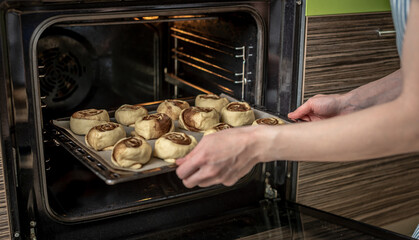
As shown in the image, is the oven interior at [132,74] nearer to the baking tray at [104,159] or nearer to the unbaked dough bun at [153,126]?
the baking tray at [104,159]

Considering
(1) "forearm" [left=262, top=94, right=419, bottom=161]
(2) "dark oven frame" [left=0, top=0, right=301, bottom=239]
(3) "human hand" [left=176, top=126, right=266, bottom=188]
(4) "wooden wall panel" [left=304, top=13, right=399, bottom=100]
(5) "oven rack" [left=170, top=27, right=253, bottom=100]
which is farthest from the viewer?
A: (5) "oven rack" [left=170, top=27, right=253, bottom=100]

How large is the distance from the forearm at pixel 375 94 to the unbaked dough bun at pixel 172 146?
378 mm

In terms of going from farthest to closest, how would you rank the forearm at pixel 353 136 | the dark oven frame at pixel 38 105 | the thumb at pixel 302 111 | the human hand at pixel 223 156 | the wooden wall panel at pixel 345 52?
the wooden wall panel at pixel 345 52
the thumb at pixel 302 111
the dark oven frame at pixel 38 105
the human hand at pixel 223 156
the forearm at pixel 353 136

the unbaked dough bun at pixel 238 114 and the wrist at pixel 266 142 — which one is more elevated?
the wrist at pixel 266 142

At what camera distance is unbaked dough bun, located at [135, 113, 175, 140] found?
131 cm

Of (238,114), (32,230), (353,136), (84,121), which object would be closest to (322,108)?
(238,114)

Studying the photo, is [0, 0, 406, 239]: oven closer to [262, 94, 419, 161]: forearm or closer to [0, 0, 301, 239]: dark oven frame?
[0, 0, 301, 239]: dark oven frame

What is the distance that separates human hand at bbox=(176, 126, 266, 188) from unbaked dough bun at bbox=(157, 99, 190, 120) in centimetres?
48

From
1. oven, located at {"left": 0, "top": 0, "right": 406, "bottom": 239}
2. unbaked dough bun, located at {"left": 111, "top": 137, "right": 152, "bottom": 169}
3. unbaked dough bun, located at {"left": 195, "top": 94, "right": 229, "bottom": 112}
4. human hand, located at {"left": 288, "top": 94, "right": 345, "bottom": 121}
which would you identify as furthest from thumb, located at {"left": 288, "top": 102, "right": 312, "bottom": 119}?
unbaked dough bun, located at {"left": 111, "top": 137, "right": 152, "bottom": 169}

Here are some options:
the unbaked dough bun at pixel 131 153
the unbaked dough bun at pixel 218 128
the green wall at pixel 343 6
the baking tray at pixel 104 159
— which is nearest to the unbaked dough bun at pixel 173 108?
the baking tray at pixel 104 159

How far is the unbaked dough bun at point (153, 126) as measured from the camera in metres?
1.31

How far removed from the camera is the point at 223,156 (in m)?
0.95

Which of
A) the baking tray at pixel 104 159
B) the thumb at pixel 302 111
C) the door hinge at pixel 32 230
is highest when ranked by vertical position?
the thumb at pixel 302 111

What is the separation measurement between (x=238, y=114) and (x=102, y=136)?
36 centimetres
